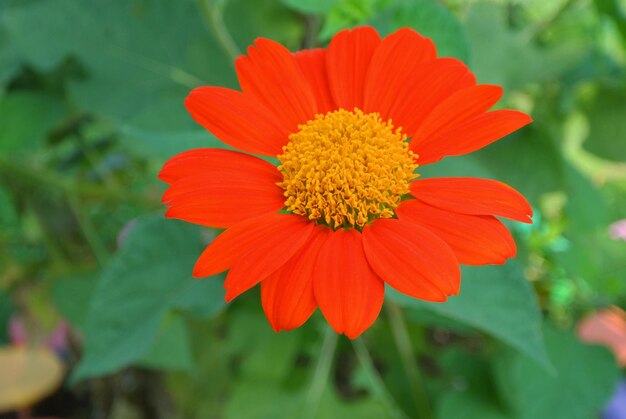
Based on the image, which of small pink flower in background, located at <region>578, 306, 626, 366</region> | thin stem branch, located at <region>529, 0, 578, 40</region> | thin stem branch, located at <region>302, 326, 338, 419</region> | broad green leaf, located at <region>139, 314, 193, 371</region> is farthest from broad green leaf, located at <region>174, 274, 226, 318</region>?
small pink flower in background, located at <region>578, 306, 626, 366</region>

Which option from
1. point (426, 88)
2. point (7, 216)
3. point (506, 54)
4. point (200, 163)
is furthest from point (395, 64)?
point (7, 216)

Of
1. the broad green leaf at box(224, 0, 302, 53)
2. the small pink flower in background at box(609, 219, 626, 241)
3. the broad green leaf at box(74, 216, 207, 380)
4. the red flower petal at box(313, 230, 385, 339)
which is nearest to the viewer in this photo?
the red flower petal at box(313, 230, 385, 339)

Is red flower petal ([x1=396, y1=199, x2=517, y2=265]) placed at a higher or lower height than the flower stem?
higher

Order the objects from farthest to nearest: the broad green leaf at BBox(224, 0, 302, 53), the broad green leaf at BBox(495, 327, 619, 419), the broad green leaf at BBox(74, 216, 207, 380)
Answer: the broad green leaf at BBox(224, 0, 302, 53), the broad green leaf at BBox(495, 327, 619, 419), the broad green leaf at BBox(74, 216, 207, 380)

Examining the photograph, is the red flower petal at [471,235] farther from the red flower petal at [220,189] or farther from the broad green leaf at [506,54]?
the broad green leaf at [506,54]

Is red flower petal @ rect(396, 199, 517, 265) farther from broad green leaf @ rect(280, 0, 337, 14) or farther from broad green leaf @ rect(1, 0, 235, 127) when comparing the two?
broad green leaf @ rect(1, 0, 235, 127)

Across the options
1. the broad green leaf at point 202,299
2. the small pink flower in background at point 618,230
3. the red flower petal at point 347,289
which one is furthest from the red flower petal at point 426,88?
the small pink flower in background at point 618,230

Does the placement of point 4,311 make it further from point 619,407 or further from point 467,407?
point 619,407

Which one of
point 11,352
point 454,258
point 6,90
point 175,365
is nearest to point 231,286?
point 454,258

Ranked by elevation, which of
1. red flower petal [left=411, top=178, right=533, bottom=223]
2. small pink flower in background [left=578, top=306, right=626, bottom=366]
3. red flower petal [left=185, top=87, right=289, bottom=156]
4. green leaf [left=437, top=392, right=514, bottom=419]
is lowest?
green leaf [left=437, top=392, right=514, bottom=419]
